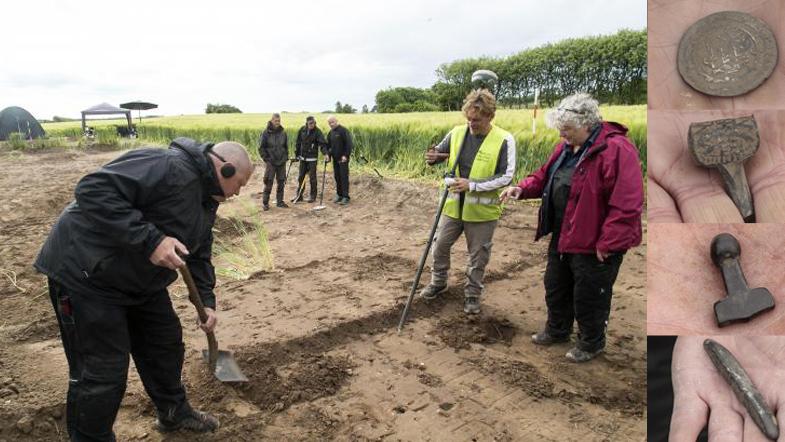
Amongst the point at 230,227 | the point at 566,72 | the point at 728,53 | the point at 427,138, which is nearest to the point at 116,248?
the point at 728,53

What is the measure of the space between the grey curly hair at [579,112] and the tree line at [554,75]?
16.9m

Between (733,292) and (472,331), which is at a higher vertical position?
(733,292)

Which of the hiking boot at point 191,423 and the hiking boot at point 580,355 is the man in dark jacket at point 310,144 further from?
the hiking boot at point 191,423

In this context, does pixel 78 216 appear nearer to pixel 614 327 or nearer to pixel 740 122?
pixel 740 122

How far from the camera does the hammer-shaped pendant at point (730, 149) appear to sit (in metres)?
1.35

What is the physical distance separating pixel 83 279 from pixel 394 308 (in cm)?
260

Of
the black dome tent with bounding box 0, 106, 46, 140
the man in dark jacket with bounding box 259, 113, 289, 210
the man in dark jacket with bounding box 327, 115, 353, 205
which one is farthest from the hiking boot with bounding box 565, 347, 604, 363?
the black dome tent with bounding box 0, 106, 46, 140

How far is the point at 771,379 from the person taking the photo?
4.41ft

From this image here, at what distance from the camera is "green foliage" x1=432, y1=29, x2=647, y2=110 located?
20.9 m

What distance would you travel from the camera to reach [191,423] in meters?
2.79

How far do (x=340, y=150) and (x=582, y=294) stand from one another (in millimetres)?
7035

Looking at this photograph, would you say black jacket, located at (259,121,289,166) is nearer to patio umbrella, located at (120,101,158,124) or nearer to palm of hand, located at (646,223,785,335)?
palm of hand, located at (646,223,785,335)

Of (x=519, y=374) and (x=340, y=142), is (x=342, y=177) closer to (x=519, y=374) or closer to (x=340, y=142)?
(x=340, y=142)

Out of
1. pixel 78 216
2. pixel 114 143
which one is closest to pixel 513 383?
pixel 78 216
